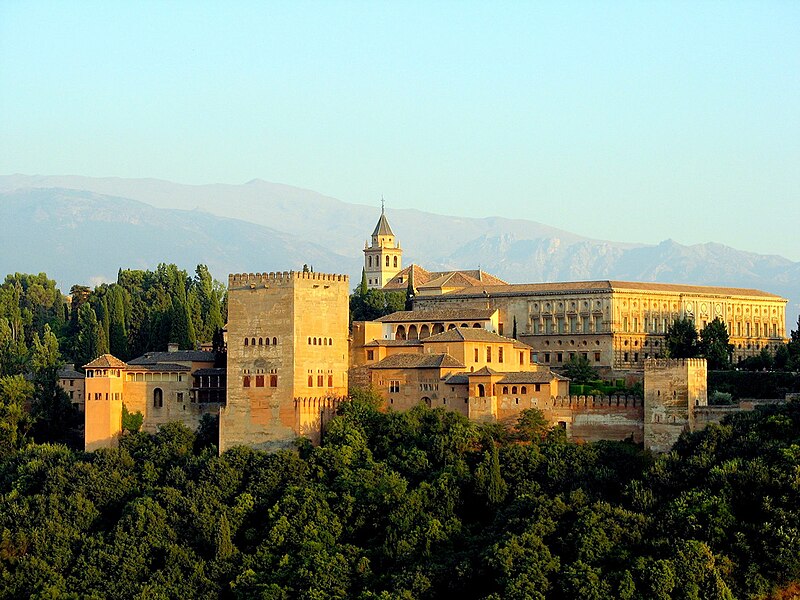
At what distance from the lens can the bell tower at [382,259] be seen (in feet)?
320

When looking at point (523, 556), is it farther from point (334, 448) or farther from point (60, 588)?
point (60, 588)

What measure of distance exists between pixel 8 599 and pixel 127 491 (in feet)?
19.7

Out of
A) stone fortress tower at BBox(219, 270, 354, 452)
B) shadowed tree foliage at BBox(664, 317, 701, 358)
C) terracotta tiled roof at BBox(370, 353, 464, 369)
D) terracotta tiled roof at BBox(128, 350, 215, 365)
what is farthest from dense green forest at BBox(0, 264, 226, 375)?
shadowed tree foliage at BBox(664, 317, 701, 358)

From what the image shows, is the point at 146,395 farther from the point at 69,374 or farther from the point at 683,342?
the point at 683,342

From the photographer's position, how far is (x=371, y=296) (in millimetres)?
74312

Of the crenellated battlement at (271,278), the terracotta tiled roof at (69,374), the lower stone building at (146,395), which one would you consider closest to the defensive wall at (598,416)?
the crenellated battlement at (271,278)

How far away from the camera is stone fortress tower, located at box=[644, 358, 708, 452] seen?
4722 cm

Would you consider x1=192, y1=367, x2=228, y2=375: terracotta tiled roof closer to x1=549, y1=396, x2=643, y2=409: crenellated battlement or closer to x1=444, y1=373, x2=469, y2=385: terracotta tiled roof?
x1=444, y1=373, x2=469, y2=385: terracotta tiled roof

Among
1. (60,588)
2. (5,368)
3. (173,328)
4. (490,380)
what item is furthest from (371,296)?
(60,588)

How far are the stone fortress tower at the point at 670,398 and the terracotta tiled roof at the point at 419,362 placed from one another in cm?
772

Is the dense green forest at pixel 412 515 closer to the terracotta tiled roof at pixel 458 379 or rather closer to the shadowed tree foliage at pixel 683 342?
the terracotta tiled roof at pixel 458 379

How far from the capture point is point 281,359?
51.3 m

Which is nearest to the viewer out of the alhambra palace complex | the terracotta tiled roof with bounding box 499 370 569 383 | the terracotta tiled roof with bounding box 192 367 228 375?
the alhambra palace complex

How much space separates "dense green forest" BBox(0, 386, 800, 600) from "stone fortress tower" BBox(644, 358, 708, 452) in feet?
2.91
